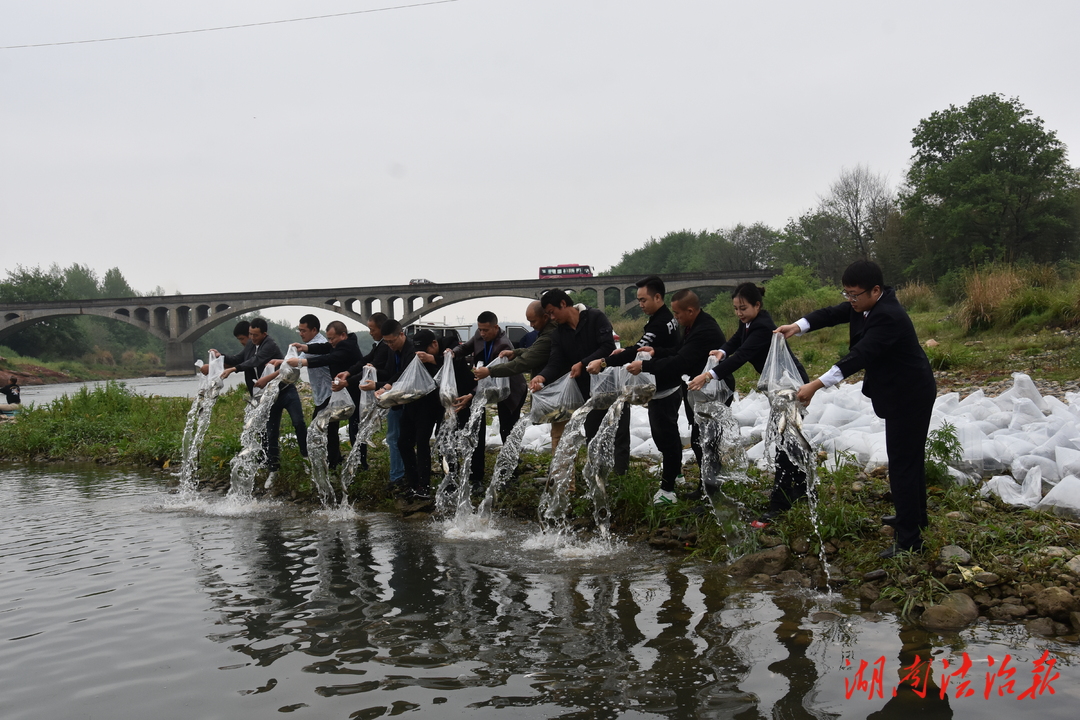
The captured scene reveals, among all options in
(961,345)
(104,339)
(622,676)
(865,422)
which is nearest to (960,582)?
(622,676)

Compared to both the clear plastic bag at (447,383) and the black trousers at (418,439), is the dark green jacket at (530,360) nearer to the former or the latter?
the clear plastic bag at (447,383)

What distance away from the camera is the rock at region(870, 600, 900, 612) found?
4008mm

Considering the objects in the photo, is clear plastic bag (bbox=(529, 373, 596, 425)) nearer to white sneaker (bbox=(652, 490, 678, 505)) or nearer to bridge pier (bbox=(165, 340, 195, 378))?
white sneaker (bbox=(652, 490, 678, 505))

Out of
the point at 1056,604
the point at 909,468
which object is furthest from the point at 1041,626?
the point at 909,468

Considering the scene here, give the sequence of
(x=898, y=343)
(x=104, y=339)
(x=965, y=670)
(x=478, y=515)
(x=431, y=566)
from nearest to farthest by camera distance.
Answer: (x=965, y=670) → (x=898, y=343) → (x=431, y=566) → (x=478, y=515) → (x=104, y=339)

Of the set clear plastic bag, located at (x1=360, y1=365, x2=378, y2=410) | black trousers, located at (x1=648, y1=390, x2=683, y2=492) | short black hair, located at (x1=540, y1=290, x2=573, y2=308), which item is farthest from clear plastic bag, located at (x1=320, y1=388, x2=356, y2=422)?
black trousers, located at (x1=648, y1=390, x2=683, y2=492)

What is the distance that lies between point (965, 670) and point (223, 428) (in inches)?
438

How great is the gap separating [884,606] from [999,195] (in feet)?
130

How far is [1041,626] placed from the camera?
11.9 feet

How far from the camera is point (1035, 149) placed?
126ft

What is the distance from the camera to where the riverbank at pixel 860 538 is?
393 cm

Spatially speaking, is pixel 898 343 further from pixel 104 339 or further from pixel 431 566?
pixel 104 339

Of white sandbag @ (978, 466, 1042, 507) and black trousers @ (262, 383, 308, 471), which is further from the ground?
black trousers @ (262, 383, 308, 471)

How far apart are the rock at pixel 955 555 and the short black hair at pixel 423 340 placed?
188 inches
